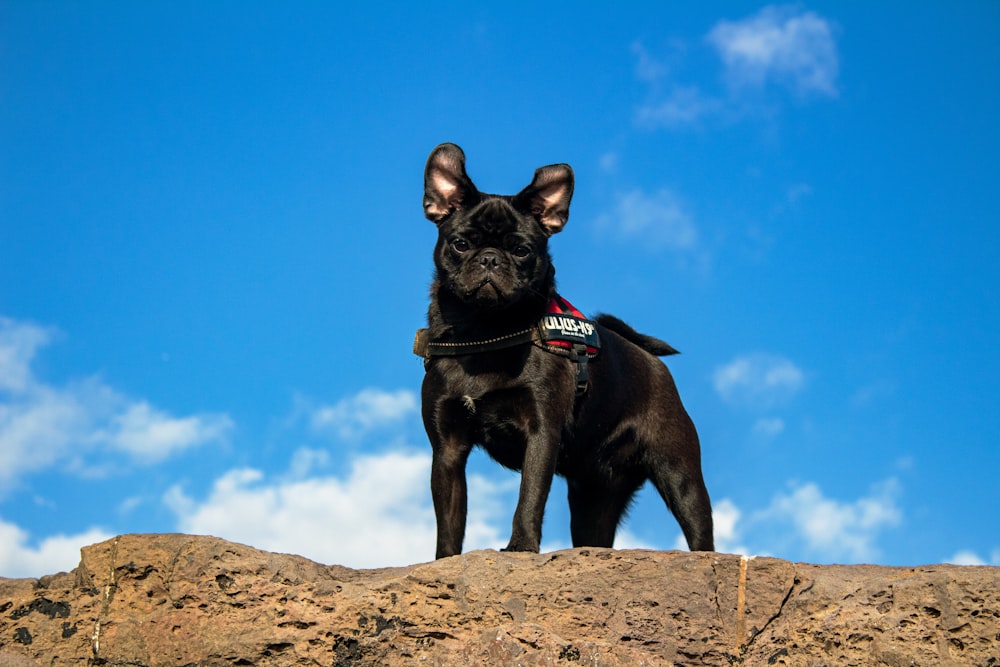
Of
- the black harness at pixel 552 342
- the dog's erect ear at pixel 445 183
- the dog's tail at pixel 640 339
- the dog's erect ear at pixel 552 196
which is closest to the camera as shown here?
the black harness at pixel 552 342

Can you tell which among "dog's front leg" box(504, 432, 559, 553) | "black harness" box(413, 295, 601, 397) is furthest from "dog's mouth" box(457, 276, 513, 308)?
"dog's front leg" box(504, 432, 559, 553)

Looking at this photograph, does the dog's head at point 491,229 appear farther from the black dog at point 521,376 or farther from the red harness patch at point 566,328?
the red harness patch at point 566,328

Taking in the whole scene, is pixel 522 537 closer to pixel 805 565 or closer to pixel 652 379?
pixel 805 565

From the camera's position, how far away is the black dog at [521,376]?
885 centimetres

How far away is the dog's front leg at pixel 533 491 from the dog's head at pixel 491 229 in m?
1.06

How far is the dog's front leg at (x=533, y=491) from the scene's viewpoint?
27.5 ft

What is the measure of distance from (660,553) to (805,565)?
1.05 metres

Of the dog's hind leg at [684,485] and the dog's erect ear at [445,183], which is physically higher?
the dog's erect ear at [445,183]

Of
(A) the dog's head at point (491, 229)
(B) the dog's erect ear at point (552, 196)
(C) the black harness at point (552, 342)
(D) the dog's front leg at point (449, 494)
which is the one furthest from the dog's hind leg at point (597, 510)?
(B) the dog's erect ear at point (552, 196)

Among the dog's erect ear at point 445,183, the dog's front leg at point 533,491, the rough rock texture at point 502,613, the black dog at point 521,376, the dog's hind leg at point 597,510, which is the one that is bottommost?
the rough rock texture at point 502,613

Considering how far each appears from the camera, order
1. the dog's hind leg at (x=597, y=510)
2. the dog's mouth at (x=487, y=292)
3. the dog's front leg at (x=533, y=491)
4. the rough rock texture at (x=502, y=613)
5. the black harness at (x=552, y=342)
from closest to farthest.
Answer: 1. the rough rock texture at (x=502, y=613)
2. the dog's front leg at (x=533, y=491)
3. the dog's mouth at (x=487, y=292)
4. the black harness at (x=552, y=342)
5. the dog's hind leg at (x=597, y=510)

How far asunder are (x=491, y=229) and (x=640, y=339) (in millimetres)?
2481

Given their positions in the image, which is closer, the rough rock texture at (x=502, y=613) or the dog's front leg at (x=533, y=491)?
the rough rock texture at (x=502, y=613)

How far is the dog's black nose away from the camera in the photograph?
8.81 m
